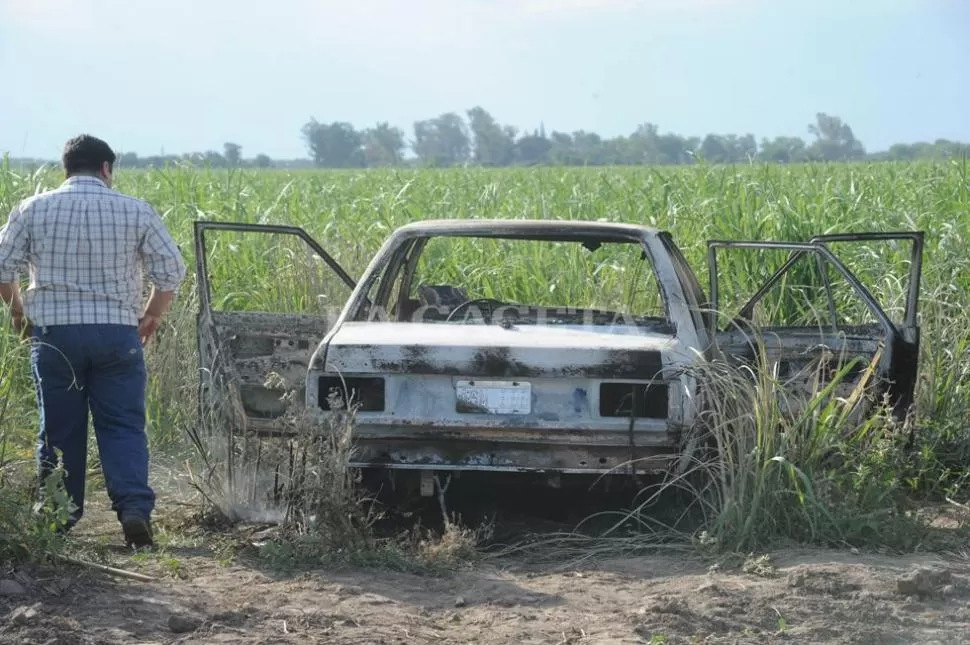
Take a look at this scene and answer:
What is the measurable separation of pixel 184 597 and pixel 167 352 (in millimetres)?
4048

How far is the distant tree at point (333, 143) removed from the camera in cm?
7672

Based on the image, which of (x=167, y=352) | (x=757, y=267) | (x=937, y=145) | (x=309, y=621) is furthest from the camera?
(x=937, y=145)

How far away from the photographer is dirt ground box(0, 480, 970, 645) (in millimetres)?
4719

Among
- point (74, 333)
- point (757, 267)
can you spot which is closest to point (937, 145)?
point (757, 267)

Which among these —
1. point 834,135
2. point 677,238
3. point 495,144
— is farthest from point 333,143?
point 677,238

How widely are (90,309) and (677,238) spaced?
7.17 meters

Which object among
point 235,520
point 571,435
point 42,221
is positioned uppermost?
point 42,221

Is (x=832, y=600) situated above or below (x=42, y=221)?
below

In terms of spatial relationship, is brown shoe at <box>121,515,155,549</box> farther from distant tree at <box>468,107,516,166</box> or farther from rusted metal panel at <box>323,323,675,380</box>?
distant tree at <box>468,107,516,166</box>

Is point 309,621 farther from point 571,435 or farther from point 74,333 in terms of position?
Answer: point 74,333

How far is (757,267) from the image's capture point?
11.5 meters

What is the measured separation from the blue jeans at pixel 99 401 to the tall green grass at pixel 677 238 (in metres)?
0.25

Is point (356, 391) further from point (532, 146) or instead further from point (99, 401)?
Answer: point (532, 146)

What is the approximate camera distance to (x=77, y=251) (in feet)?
20.1
